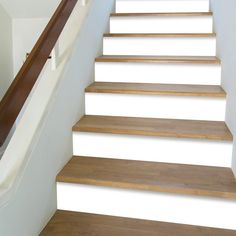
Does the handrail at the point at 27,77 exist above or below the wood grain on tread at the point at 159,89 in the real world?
above

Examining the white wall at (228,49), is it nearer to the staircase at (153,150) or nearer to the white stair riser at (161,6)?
the staircase at (153,150)

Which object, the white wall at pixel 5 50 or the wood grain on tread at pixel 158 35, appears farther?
the white wall at pixel 5 50

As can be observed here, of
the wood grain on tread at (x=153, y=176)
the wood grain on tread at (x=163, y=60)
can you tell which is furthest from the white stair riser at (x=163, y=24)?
the wood grain on tread at (x=153, y=176)

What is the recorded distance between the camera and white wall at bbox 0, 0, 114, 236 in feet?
4.25

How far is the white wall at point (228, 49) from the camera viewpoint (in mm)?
1777

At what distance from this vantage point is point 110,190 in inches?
64.5

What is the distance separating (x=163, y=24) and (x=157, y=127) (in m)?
1.27

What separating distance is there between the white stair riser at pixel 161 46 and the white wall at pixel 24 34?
1600mm

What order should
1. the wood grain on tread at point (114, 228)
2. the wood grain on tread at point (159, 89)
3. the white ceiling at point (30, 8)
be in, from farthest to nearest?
the white ceiling at point (30, 8) → the wood grain on tread at point (159, 89) → the wood grain on tread at point (114, 228)

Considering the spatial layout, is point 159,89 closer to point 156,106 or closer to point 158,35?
point 156,106

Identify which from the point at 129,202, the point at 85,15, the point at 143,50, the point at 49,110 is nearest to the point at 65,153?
the point at 49,110

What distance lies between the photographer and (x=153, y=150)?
6.02ft

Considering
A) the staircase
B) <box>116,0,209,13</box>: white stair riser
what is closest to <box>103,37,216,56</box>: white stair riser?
the staircase

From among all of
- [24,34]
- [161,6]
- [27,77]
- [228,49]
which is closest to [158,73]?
[228,49]
